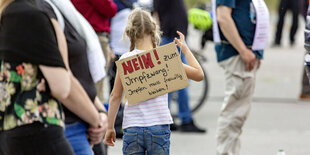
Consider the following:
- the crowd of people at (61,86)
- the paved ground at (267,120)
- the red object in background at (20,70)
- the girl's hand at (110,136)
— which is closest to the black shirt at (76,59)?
the crowd of people at (61,86)

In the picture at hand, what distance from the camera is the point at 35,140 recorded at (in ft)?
8.60

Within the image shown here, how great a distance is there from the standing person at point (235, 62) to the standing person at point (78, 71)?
1978 millimetres

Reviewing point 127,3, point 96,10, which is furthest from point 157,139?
point 127,3

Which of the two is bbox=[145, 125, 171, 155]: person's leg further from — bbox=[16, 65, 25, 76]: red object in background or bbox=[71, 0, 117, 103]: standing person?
bbox=[71, 0, 117, 103]: standing person

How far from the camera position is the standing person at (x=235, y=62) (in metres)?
4.71

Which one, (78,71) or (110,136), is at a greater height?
(78,71)

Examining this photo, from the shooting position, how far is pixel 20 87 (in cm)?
267

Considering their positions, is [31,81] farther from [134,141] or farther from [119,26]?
[119,26]

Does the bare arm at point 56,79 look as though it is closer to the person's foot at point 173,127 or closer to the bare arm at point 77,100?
the bare arm at point 77,100

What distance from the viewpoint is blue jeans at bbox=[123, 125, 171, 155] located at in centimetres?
342

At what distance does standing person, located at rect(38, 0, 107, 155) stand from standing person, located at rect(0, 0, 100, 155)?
0.14 meters

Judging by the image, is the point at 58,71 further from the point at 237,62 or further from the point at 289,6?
the point at 289,6

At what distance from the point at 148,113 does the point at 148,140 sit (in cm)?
16

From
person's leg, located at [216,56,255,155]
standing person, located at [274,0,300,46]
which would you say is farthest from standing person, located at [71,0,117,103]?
standing person, located at [274,0,300,46]
